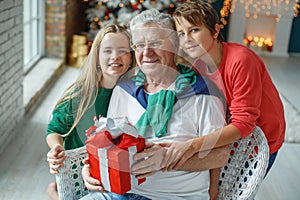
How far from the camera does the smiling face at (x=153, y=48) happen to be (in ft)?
5.08

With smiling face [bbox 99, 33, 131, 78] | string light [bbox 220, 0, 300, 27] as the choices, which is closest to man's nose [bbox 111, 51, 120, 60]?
smiling face [bbox 99, 33, 131, 78]

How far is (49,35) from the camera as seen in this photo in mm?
5684

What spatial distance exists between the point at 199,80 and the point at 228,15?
6082 mm

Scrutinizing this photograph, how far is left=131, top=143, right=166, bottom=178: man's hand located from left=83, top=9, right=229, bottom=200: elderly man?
0.16ft

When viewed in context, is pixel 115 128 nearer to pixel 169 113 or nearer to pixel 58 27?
pixel 169 113

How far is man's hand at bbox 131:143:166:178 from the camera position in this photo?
1418 millimetres

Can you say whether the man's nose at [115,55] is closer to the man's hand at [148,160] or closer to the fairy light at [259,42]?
the man's hand at [148,160]

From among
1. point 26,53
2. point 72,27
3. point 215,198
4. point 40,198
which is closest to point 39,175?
point 40,198

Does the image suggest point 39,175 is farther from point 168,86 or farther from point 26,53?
point 26,53

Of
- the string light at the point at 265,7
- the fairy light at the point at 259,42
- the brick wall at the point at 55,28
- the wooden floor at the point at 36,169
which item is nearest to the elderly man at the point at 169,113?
the wooden floor at the point at 36,169

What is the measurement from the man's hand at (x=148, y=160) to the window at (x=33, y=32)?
3.57 metres

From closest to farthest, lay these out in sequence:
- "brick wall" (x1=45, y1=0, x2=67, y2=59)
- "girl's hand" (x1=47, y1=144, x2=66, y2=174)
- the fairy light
A: "girl's hand" (x1=47, y1=144, x2=66, y2=174) < "brick wall" (x1=45, y1=0, x2=67, y2=59) < the fairy light

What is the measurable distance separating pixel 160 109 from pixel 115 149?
11.1 inches

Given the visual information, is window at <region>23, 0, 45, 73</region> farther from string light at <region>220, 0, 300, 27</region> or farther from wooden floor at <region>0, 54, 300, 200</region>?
string light at <region>220, 0, 300, 27</region>
